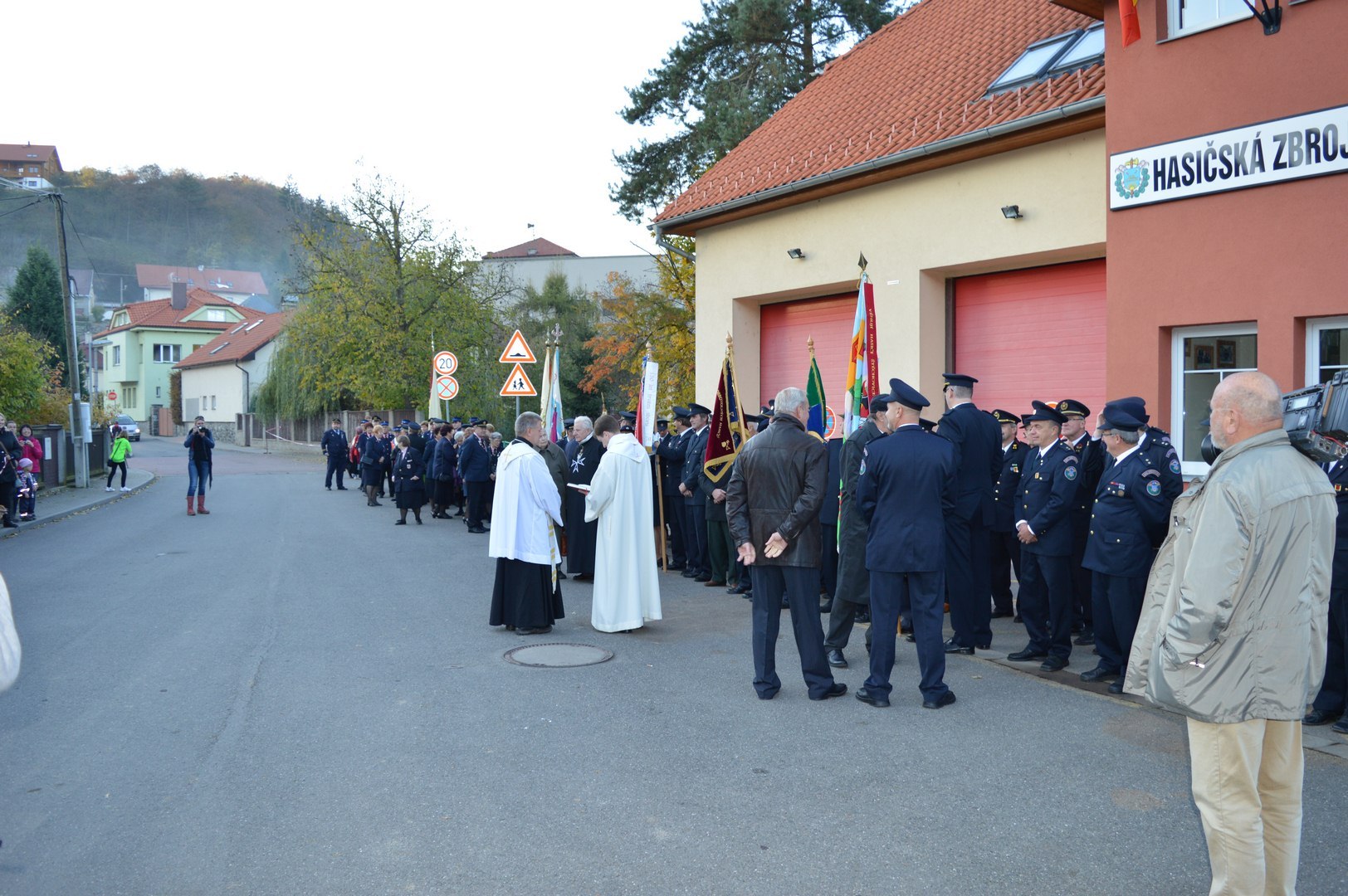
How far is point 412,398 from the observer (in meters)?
42.5

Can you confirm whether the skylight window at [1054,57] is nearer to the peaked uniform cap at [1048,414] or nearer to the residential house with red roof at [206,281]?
the peaked uniform cap at [1048,414]

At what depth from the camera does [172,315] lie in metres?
89.9

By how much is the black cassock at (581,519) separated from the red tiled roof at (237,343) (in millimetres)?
57773

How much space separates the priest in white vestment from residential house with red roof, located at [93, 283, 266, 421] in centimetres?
8630

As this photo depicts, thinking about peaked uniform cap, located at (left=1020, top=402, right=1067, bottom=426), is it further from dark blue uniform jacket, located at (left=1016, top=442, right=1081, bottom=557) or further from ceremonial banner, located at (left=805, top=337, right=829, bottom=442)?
ceremonial banner, located at (left=805, top=337, right=829, bottom=442)

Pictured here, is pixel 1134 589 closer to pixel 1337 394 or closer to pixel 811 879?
pixel 1337 394

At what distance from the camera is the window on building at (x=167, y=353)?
88.4 meters

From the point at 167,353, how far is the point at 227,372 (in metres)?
20.1

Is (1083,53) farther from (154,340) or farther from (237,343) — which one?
(154,340)

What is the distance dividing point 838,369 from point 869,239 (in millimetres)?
2316

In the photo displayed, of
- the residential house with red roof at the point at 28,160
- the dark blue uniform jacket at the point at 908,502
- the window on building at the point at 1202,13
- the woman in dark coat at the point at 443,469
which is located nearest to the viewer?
the dark blue uniform jacket at the point at 908,502

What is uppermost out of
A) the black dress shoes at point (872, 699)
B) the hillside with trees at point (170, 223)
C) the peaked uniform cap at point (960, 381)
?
the hillside with trees at point (170, 223)

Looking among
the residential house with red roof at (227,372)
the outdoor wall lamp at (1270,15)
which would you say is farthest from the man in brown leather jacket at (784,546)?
the residential house with red roof at (227,372)

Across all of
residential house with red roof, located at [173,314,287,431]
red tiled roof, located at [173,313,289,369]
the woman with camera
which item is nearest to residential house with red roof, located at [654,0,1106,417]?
the woman with camera
